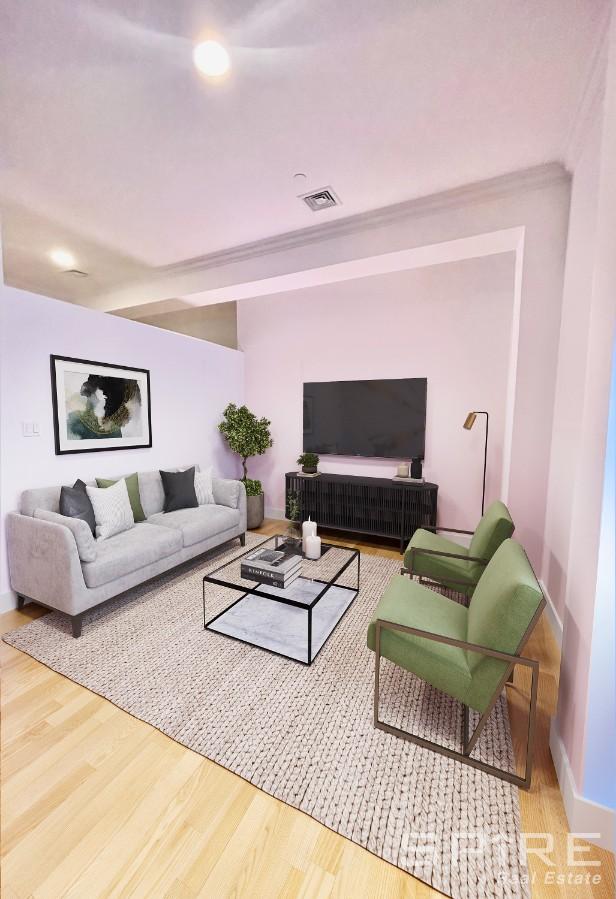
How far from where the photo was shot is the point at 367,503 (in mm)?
3816

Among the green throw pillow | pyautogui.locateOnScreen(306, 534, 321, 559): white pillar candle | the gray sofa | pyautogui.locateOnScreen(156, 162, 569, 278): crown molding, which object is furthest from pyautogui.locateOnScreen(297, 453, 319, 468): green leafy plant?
pyautogui.locateOnScreen(156, 162, 569, 278): crown molding

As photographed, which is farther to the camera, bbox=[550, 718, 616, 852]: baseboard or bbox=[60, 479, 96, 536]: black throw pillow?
bbox=[60, 479, 96, 536]: black throw pillow

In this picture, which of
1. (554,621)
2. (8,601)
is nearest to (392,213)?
(554,621)

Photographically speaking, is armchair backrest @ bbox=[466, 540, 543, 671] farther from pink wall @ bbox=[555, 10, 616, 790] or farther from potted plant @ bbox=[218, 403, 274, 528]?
potted plant @ bbox=[218, 403, 274, 528]

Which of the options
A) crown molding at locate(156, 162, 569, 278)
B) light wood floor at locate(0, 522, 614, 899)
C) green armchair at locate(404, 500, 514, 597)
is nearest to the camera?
light wood floor at locate(0, 522, 614, 899)

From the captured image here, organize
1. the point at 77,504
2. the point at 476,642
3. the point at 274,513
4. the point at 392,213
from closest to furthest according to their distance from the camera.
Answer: the point at 476,642, the point at 77,504, the point at 392,213, the point at 274,513

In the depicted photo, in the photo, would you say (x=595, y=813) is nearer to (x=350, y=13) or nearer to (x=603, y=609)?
(x=603, y=609)

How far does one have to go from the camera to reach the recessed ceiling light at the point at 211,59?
1.53 metres

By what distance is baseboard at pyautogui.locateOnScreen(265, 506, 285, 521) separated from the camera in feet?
15.7

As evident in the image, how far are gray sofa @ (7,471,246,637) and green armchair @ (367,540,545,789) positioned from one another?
173 cm

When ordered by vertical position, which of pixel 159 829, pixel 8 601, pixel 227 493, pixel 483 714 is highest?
pixel 227 493

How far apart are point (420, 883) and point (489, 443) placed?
3179mm

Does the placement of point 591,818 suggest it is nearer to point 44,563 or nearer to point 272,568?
point 272,568

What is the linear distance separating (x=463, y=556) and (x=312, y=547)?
100cm
